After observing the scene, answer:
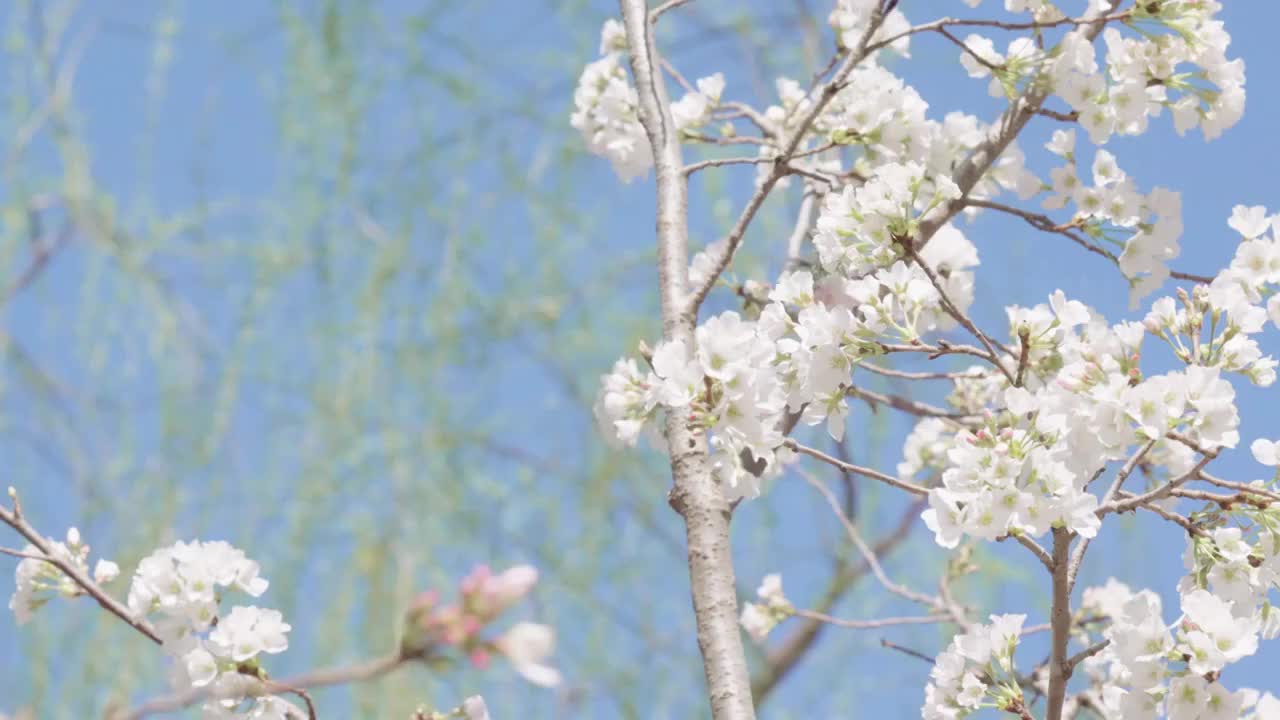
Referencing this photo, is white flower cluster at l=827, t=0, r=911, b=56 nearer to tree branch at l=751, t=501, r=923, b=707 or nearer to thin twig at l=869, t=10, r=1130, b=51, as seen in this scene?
thin twig at l=869, t=10, r=1130, b=51

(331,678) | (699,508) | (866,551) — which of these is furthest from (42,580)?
(866,551)

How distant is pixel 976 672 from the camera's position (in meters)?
1.01

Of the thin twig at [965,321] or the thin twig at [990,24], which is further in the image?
the thin twig at [990,24]

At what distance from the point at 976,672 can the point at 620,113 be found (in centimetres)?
70

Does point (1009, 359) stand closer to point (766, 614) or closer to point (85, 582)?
point (766, 614)

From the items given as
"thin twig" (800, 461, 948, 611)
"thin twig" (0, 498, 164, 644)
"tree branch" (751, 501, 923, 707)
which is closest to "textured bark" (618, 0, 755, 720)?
"thin twig" (800, 461, 948, 611)

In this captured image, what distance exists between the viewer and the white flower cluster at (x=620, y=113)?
1391 millimetres

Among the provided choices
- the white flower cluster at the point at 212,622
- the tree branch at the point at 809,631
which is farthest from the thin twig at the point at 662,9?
the tree branch at the point at 809,631

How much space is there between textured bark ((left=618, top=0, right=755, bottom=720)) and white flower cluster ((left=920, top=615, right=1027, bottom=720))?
0.52 feet

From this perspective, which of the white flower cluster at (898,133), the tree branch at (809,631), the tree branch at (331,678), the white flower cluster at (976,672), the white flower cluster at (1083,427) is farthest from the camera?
the tree branch at (809,631)

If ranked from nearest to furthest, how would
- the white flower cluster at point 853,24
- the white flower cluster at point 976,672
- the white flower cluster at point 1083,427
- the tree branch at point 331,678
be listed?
1. the tree branch at point 331,678
2. the white flower cluster at point 1083,427
3. the white flower cluster at point 976,672
4. the white flower cluster at point 853,24

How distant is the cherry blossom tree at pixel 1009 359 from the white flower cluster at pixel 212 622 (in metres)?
0.33

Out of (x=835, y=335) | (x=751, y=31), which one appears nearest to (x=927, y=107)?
(x=835, y=335)

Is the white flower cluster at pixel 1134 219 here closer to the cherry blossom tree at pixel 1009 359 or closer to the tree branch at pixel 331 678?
the cherry blossom tree at pixel 1009 359
